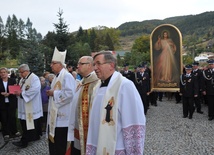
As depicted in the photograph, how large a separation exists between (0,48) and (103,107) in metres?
75.7

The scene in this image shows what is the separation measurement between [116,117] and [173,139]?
4.57m

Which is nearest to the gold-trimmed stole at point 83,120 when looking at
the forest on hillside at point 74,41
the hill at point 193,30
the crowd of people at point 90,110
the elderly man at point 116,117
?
the crowd of people at point 90,110

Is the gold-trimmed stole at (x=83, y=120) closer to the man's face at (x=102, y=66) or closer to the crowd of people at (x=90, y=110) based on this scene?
the crowd of people at (x=90, y=110)

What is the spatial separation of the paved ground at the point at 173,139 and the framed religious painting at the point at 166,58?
475 cm

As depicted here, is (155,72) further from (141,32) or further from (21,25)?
(141,32)

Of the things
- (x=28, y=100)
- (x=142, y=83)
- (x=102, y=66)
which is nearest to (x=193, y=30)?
(x=142, y=83)

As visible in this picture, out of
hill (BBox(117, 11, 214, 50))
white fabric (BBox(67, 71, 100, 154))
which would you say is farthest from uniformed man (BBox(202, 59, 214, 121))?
hill (BBox(117, 11, 214, 50))

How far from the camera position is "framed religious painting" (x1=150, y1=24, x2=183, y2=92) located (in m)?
14.1

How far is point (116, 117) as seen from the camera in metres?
2.63

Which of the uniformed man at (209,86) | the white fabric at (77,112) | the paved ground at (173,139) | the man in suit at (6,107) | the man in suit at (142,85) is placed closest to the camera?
the white fabric at (77,112)

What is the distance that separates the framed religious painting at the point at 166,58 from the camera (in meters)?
14.1

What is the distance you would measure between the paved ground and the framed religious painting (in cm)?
475

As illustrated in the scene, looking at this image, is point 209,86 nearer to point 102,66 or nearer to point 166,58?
point 166,58

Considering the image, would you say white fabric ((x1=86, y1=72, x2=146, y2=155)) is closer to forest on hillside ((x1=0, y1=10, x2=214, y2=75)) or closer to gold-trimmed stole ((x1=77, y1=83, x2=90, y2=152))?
gold-trimmed stole ((x1=77, y1=83, x2=90, y2=152))
